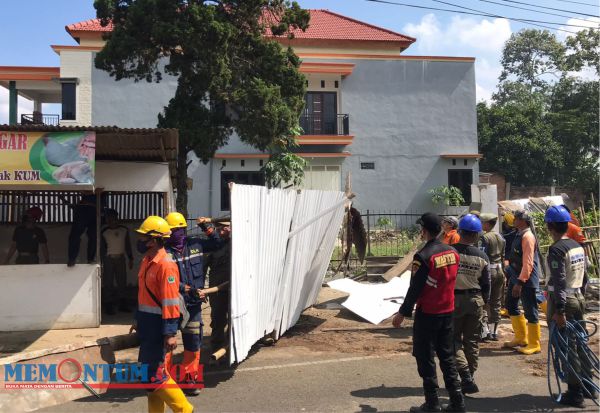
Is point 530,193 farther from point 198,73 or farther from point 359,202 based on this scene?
point 198,73

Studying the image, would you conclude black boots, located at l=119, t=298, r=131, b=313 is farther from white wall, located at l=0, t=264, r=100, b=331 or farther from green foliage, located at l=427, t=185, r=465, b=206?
green foliage, located at l=427, t=185, r=465, b=206

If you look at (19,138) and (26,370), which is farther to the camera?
(19,138)

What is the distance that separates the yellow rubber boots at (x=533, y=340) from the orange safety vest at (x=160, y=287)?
178 inches

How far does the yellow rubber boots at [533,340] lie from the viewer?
625 cm

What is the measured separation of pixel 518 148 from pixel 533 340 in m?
23.8

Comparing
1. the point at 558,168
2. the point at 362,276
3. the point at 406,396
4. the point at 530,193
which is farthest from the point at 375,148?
the point at 406,396

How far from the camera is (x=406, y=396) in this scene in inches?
194

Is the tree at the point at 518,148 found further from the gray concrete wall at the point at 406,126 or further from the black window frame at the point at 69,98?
the black window frame at the point at 69,98

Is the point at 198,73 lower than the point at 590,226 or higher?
higher

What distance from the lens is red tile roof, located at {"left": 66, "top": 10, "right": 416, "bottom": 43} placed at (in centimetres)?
2124

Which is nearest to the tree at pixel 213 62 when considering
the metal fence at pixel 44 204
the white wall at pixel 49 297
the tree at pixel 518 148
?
the metal fence at pixel 44 204

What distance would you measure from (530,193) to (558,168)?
4.59m

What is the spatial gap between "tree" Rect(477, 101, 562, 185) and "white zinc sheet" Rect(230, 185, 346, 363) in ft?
73.8

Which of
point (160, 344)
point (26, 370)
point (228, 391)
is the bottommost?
point (228, 391)
